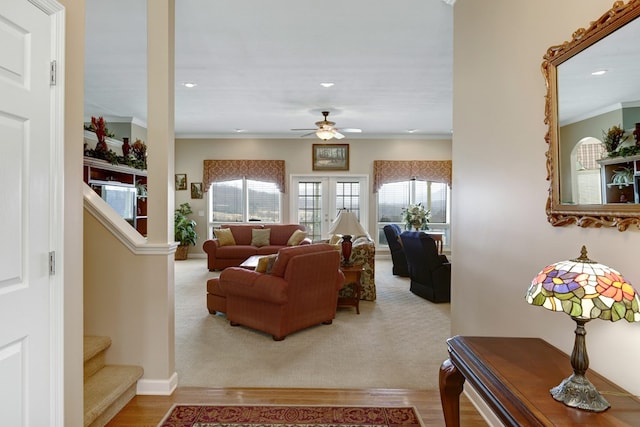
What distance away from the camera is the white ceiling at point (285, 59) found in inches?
133

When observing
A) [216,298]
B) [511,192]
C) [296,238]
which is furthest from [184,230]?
[511,192]

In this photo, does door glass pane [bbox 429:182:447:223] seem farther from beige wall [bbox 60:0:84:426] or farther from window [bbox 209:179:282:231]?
beige wall [bbox 60:0:84:426]

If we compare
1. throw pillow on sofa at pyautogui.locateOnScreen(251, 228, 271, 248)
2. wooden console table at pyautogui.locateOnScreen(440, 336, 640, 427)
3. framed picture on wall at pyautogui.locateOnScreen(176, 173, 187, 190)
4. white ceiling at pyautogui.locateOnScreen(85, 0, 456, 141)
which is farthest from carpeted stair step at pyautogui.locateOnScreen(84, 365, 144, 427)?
framed picture on wall at pyautogui.locateOnScreen(176, 173, 187, 190)

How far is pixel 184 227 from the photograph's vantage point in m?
8.93

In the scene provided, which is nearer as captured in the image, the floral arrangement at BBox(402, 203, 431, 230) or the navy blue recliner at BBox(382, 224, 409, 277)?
the navy blue recliner at BBox(382, 224, 409, 277)

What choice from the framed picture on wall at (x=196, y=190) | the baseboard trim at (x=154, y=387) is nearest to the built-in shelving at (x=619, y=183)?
the baseboard trim at (x=154, y=387)

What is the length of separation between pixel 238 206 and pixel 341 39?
608 centimetres

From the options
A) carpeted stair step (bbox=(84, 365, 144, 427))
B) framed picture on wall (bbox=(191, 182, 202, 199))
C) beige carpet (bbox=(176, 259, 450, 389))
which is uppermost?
framed picture on wall (bbox=(191, 182, 202, 199))

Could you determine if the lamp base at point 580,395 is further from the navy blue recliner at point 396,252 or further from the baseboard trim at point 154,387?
the navy blue recliner at point 396,252

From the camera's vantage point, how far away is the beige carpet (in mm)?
3010

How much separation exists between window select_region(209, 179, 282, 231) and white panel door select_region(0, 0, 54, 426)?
7779 millimetres

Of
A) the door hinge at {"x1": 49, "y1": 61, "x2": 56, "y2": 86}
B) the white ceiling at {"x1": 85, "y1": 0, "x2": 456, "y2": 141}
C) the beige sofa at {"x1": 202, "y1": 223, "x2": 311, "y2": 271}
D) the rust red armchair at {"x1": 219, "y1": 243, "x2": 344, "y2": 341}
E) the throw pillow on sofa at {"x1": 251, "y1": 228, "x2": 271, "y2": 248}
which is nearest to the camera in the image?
the door hinge at {"x1": 49, "y1": 61, "x2": 56, "y2": 86}

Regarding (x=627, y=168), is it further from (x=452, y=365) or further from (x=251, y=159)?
(x=251, y=159)

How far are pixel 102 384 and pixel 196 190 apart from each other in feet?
23.6
